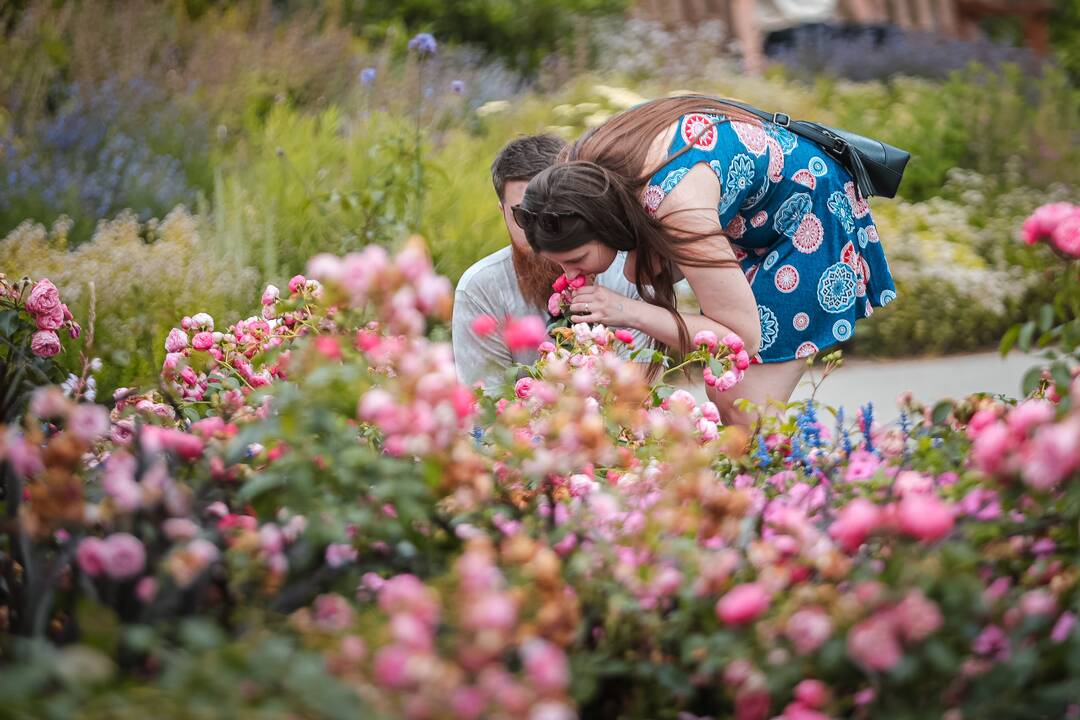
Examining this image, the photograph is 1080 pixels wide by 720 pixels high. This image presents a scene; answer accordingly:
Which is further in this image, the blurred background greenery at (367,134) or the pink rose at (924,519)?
the blurred background greenery at (367,134)

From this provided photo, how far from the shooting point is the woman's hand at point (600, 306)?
2348 mm

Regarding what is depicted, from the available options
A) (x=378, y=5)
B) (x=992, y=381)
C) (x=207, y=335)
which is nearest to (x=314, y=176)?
(x=207, y=335)

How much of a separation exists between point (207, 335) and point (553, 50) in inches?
308

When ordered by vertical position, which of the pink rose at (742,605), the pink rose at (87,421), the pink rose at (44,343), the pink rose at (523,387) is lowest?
the pink rose at (742,605)

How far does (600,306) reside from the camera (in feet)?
7.71

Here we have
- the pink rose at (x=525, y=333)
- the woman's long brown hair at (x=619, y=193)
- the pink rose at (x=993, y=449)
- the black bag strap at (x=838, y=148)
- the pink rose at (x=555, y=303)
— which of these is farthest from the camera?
the black bag strap at (x=838, y=148)

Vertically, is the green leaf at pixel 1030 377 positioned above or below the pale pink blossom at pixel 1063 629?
above

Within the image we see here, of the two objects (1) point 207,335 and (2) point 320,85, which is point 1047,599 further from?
(2) point 320,85

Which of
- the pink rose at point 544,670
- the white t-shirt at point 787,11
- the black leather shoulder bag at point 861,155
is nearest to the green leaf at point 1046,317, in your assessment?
the pink rose at point 544,670

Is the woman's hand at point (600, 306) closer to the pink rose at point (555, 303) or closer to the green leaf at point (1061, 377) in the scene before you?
the pink rose at point (555, 303)

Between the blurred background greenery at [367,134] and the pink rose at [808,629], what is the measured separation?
1339mm

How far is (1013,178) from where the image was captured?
7.46m

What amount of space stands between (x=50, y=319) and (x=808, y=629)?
1.54 metres

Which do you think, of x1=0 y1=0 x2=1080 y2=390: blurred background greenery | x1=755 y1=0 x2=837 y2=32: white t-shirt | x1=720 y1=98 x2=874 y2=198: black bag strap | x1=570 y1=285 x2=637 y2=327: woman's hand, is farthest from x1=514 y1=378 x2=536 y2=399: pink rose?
x1=755 y1=0 x2=837 y2=32: white t-shirt
